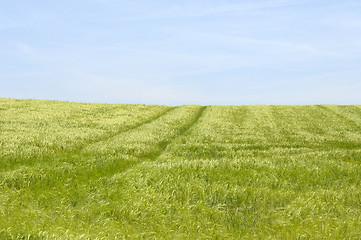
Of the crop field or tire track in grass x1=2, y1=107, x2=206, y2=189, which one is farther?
tire track in grass x1=2, y1=107, x2=206, y2=189

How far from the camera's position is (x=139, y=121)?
31.4 m

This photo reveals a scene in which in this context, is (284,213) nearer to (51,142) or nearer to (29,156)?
(29,156)

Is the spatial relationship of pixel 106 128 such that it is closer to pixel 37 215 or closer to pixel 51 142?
pixel 51 142

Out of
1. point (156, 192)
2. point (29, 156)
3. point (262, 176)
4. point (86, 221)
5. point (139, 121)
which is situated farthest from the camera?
point (139, 121)

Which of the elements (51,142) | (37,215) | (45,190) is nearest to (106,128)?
(51,142)

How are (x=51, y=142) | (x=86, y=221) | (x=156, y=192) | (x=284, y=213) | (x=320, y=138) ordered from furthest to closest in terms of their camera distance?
(x=320, y=138) → (x=51, y=142) → (x=156, y=192) → (x=284, y=213) → (x=86, y=221)

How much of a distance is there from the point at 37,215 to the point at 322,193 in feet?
26.5

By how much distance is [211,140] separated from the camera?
21.9m

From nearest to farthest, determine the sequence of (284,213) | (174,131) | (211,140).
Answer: (284,213) < (211,140) < (174,131)

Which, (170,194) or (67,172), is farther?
(67,172)

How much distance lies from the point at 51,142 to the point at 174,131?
10.9m

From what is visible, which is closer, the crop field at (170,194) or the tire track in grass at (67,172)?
the crop field at (170,194)

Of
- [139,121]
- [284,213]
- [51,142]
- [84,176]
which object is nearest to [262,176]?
[284,213]

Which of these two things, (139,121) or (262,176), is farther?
(139,121)
